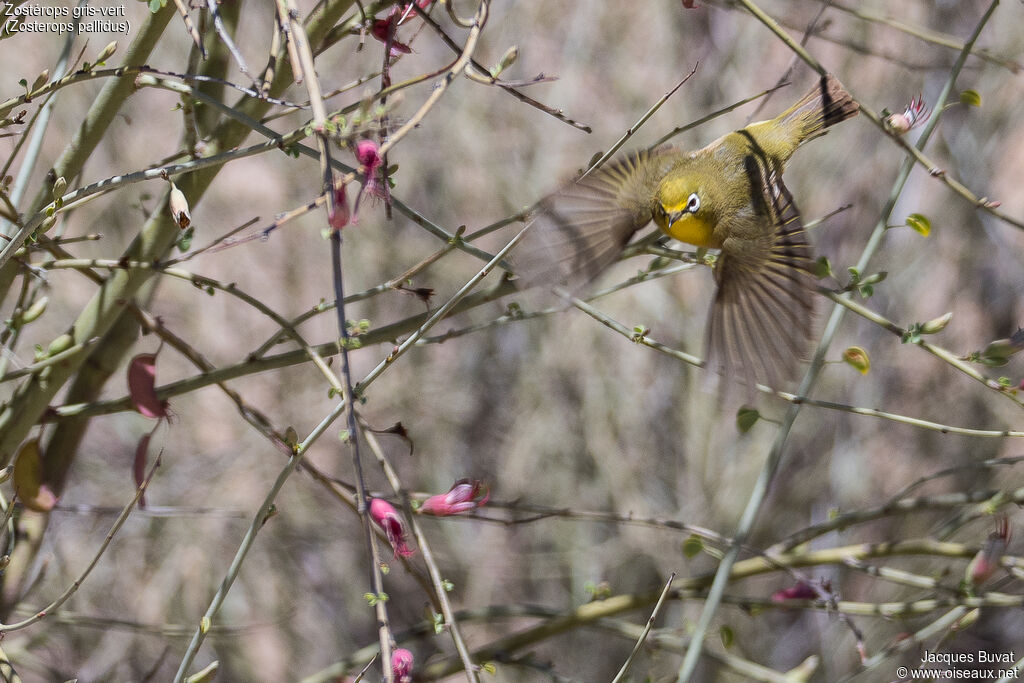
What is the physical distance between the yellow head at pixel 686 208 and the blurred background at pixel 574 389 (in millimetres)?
930

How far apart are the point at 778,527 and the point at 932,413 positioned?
42 cm

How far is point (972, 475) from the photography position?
189 centimetres

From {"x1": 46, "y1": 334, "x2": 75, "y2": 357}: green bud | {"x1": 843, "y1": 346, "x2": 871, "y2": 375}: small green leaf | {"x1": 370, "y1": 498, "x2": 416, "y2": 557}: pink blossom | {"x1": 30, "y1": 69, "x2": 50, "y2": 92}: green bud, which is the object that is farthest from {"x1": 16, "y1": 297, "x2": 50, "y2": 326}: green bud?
{"x1": 843, "y1": 346, "x2": 871, "y2": 375}: small green leaf

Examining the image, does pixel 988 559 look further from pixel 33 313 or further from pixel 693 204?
pixel 33 313

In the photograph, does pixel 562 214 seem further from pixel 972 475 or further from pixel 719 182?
pixel 972 475

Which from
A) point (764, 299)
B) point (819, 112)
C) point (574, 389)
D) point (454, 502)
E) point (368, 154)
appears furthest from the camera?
point (574, 389)

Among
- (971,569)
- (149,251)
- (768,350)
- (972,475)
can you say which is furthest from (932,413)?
(149,251)

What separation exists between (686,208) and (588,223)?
3.7 inches

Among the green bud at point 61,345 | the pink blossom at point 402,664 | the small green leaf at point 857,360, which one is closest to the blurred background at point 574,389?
the small green leaf at point 857,360

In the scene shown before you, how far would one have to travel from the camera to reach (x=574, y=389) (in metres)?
1.91

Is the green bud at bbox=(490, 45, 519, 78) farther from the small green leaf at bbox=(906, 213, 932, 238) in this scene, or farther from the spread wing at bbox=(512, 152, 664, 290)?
the small green leaf at bbox=(906, 213, 932, 238)

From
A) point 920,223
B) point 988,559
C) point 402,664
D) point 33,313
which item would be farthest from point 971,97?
point 33,313

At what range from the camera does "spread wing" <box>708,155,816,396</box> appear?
2.30 ft

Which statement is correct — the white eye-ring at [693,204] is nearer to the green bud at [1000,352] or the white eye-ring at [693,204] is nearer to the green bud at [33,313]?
the green bud at [1000,352]
